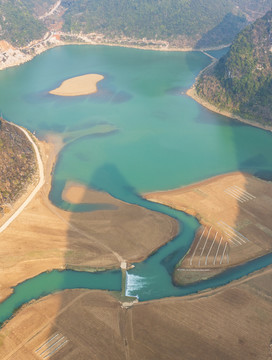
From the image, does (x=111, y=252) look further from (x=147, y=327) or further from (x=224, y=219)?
(x=224, y=219)

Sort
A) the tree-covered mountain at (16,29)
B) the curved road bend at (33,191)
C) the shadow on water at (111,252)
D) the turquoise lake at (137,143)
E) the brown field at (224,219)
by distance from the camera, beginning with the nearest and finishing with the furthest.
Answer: the shadow on water at (111,252) → the turquoise lake at (137,143) → the brown field at (224,219) → the curved road bend at (33,191) → the tree-covered mountain at (16,29)

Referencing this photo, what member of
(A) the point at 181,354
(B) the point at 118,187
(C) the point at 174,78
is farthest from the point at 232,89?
(A) the point at 181,354

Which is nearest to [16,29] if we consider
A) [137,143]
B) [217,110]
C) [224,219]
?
[217,110]

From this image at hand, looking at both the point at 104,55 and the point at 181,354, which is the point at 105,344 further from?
the point at 104,55

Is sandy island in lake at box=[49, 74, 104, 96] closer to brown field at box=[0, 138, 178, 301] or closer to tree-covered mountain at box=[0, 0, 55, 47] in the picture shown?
tree-covered mountain at box=[0, 0, 55, 47]

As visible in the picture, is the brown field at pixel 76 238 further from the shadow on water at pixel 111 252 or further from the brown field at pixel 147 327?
the brown field at pixel 147 327

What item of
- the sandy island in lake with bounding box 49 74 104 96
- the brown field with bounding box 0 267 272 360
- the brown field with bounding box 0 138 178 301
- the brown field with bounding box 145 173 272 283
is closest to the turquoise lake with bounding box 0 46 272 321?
the brown field with bounding box 145 173 272 283

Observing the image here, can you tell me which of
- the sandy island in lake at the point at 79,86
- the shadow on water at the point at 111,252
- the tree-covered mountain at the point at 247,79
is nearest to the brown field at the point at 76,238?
the shadow on water at the point at 111,252
